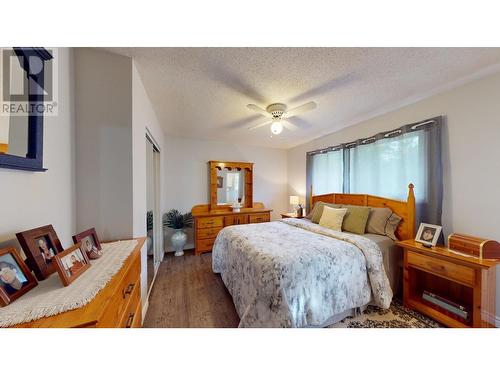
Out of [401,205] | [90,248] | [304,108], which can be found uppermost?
[304,108]

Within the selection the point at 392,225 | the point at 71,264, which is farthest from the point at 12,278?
the point at 392,225

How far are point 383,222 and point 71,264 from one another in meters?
2.80

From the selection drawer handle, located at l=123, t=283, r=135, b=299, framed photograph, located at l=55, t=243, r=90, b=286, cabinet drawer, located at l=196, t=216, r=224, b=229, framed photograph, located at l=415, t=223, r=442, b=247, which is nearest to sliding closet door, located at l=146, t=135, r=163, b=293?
cabinet drawer, located at l=196, t=216, r=224, b=229

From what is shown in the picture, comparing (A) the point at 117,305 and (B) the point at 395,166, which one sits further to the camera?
(B) the point at 395,166

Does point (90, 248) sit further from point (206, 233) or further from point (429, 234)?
point (429, 234)

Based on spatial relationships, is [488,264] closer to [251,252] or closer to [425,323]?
[425,323]

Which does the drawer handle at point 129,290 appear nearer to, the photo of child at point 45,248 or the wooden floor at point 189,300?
the photo of child at point 45,248

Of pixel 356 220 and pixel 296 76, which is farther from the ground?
pixel 296 76

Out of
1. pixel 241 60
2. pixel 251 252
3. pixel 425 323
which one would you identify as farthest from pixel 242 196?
pixel 425 323

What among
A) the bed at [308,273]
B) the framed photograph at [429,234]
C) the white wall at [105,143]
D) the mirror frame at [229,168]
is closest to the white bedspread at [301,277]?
the bed at [308,273]

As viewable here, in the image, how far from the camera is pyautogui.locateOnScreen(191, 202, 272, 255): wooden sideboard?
3365mm

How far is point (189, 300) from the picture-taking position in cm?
194

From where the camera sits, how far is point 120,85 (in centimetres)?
131

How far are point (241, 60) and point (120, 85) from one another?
3.10 feet
